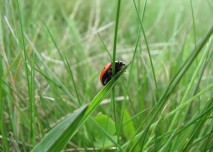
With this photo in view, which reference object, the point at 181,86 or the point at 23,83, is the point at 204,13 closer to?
Result: the point at 181,86

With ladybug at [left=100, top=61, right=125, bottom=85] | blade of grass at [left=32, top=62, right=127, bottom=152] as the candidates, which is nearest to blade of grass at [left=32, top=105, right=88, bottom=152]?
blade of grass at [left=32, top=62, right=127, bottom=152]

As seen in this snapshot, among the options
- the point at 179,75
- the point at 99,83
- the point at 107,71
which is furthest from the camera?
the point at 99,83

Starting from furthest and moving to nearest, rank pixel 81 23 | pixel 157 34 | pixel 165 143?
pixel 81 23 → pixel 157 34 → pixel 165 143

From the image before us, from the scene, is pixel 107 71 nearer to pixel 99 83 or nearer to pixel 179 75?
pixel 179 75

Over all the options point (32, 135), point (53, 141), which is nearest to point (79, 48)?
point (32, 135)

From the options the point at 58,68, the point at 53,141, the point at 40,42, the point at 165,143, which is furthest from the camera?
the point at 40,42

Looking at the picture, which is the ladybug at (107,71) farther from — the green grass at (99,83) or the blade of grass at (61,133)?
the blade of grass at (61,133)

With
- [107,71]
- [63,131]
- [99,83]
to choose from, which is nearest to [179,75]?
[63,131]

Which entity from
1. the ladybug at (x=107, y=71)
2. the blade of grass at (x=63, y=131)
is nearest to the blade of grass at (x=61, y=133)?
the blade of grass at (x=63, y=131)
